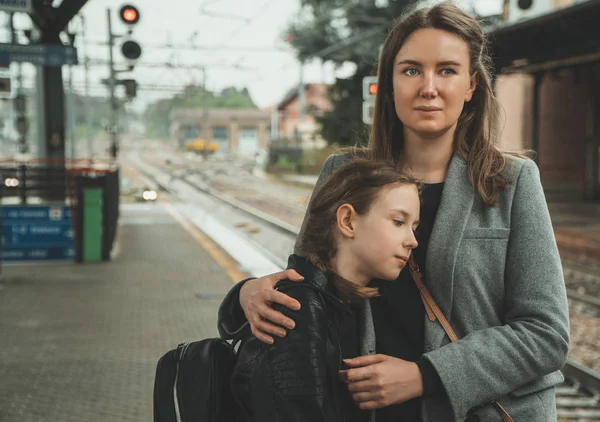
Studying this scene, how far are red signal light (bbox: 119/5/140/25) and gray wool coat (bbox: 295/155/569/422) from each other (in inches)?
399

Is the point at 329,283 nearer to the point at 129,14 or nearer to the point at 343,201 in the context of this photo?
the point at 343,201

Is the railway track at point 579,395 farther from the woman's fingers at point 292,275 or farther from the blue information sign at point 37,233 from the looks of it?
the blue information sign at point 37,233

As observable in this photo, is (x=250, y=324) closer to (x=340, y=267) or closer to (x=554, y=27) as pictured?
Answer: (x=340, y=267)

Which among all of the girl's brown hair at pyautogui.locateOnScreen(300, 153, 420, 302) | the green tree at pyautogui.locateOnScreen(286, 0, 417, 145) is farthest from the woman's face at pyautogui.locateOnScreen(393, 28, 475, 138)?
the green tree at pyautogui.locateOnScreen(286, 0, 417, 145)

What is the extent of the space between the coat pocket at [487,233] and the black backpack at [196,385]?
60 centimetres

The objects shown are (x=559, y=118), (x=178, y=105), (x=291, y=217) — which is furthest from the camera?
(x=178, y=105)

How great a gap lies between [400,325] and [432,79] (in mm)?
554

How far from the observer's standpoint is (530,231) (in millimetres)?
1530

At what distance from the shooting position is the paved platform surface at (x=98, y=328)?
4.31 meters

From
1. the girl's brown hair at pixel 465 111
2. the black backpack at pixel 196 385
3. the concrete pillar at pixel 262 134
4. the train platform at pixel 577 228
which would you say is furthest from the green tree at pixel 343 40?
the concrete pillar at pixel 262 134

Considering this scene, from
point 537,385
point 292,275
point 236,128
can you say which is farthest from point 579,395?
point 236,128

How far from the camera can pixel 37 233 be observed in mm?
9273

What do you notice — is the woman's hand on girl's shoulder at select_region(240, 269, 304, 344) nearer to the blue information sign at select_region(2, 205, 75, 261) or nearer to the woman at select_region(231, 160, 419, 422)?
the woman at select_region(231, 160, 419, 422)

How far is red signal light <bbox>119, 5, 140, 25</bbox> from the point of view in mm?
10883
